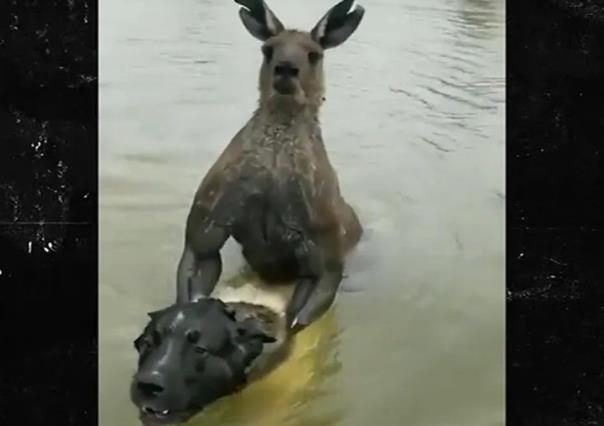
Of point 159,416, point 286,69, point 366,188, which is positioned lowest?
point 159,416

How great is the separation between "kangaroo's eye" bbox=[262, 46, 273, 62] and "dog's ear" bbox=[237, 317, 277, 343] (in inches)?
12.5

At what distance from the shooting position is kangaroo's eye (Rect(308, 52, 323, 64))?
1139 millimetres

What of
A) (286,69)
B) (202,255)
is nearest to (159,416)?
(202,255)

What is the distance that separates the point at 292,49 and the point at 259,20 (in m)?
0.06

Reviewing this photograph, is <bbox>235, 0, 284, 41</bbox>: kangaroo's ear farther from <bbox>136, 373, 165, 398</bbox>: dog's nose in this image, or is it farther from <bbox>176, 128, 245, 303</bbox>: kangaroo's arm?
<bbox>136, 373, 165, 398</bbox>: dog's nose

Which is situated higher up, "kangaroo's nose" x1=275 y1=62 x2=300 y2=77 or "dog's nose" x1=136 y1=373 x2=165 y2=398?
"kangaroo's nose" x1=275 y1=62 x2=300 y2=77
